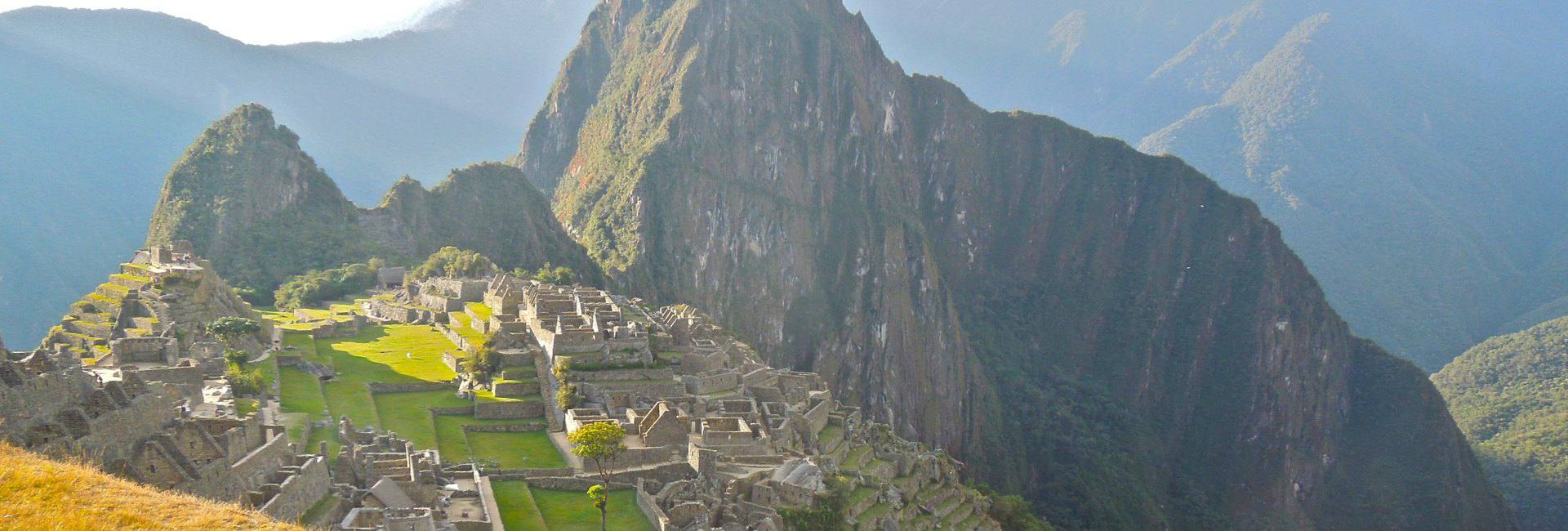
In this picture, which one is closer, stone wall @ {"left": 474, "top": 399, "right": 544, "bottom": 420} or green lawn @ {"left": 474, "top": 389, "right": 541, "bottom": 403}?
stone wall @ {"left": 474, "top": 399, "right": 544, "bottom": 420}

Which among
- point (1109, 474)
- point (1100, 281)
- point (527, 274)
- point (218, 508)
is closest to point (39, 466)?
point (218, 508)

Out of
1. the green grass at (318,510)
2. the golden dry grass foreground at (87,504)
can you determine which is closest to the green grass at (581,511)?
the green grass at (318,510)

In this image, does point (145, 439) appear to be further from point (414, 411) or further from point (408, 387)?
point (408, 387)

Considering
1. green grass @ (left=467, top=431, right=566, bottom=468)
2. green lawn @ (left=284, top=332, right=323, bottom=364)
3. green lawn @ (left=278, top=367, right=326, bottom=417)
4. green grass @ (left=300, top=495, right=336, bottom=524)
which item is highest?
green lawn @ (left=284, top=332, right=323, bottom=364)

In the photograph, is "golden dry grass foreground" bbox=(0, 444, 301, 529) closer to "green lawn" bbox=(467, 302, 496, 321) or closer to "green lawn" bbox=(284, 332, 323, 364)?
"green lawn" bbox=(284, 332, 323, 364)

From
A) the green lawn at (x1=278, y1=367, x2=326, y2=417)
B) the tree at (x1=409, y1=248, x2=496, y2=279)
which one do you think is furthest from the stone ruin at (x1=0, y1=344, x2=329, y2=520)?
the tree at (x1=409, y1=248, x2=496, y2=279)

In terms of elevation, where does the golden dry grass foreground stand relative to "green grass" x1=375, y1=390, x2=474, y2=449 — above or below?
below

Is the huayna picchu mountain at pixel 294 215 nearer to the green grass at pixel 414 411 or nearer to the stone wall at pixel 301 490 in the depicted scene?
the green grass at pixel 414 411

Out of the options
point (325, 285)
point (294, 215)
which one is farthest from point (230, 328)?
point (294, 215)
